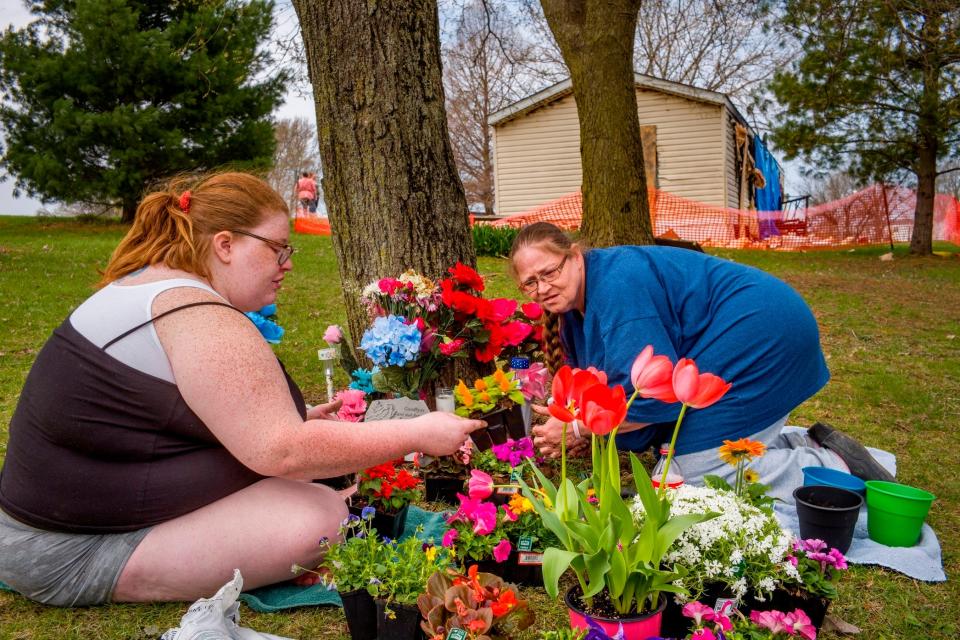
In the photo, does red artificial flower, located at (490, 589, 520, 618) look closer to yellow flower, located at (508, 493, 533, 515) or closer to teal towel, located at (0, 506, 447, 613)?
yellow flower, located at (508, 493, 533, 515)

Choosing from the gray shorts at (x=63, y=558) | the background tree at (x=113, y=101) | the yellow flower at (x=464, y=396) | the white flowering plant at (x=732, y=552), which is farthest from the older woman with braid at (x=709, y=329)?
the background tree at (x=113, y=101)

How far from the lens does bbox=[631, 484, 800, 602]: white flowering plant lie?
182 cm

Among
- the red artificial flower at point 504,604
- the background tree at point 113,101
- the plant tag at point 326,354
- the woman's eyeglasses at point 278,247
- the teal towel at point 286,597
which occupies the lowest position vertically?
the teal towel at point 286,597

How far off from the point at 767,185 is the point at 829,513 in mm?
25244

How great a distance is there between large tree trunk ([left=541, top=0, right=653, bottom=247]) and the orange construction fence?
7735 mm

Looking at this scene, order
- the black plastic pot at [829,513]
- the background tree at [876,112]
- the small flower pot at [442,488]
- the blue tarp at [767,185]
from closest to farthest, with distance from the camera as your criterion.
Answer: the black plastic pot at [829,513], the small flower pot at [442,488], the background tree at [876,112], the blue tarp at [767,185]

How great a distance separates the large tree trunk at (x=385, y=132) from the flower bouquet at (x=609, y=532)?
6.81ft

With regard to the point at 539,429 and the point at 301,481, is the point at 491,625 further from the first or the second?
the point at 539,429

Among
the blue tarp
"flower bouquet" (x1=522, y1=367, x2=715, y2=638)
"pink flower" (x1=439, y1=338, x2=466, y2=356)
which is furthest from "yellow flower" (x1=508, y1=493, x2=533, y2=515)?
the blue tarp

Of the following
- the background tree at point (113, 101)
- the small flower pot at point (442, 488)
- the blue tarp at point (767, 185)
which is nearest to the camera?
the small flower pot at point (442, 488)

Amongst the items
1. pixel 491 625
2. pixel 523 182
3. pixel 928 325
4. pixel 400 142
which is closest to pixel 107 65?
pixel 523 182

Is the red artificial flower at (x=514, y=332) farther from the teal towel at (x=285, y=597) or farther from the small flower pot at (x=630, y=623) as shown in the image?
the small flower pot at (x=630, y=623)

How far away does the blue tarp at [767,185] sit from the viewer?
717 inches

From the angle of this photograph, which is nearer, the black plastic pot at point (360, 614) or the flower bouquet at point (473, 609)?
the flower bouquet at point (473, 609)
